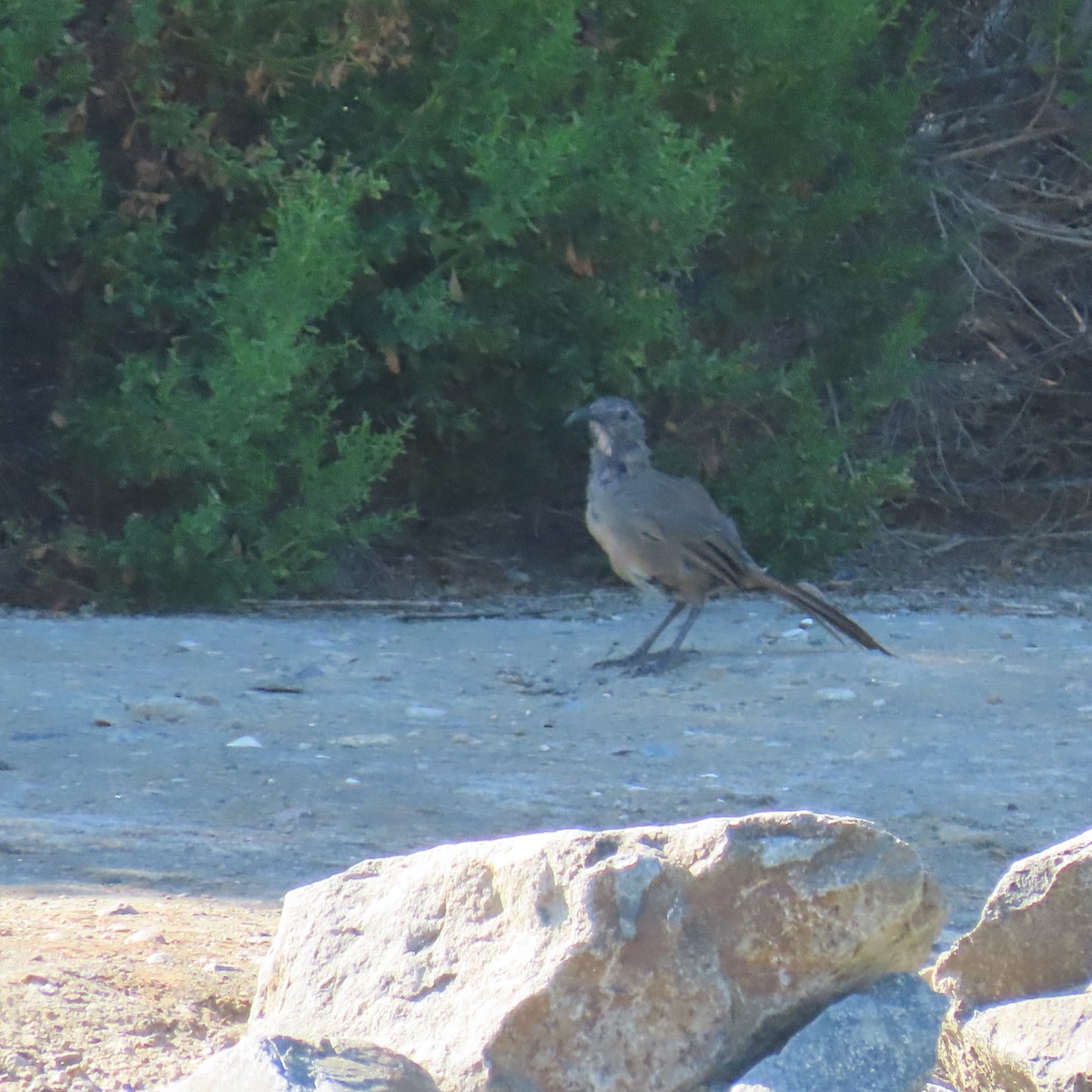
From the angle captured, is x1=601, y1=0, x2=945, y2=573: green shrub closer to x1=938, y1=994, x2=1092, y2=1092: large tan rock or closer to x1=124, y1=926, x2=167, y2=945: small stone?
x1=124, y1=926, x2=167, y2=945: small stone

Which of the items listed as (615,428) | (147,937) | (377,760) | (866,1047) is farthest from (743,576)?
(866,1047)

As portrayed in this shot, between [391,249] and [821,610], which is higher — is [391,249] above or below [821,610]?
above

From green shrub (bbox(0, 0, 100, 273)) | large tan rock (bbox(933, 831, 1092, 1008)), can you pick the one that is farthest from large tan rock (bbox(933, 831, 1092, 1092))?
green shrub (bbox(0, 0, 100, 273))

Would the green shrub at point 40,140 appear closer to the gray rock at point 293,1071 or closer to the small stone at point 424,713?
the small stone at point 424,713

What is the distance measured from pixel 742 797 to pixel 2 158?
437 cm

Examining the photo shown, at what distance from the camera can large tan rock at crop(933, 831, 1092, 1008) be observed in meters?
3.15

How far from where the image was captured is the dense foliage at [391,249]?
7.69 metres

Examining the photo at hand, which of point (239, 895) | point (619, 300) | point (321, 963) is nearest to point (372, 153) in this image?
point (619, 300)

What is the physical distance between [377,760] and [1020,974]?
9.02 ft

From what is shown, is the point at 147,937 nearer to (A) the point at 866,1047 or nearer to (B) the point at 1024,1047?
(A) the point at 866,1047

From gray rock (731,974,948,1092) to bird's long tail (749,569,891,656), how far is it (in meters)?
4.58

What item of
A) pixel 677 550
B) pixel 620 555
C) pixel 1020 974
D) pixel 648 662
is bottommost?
pixel 648 662

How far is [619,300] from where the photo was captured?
879cm

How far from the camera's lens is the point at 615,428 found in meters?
7.98
